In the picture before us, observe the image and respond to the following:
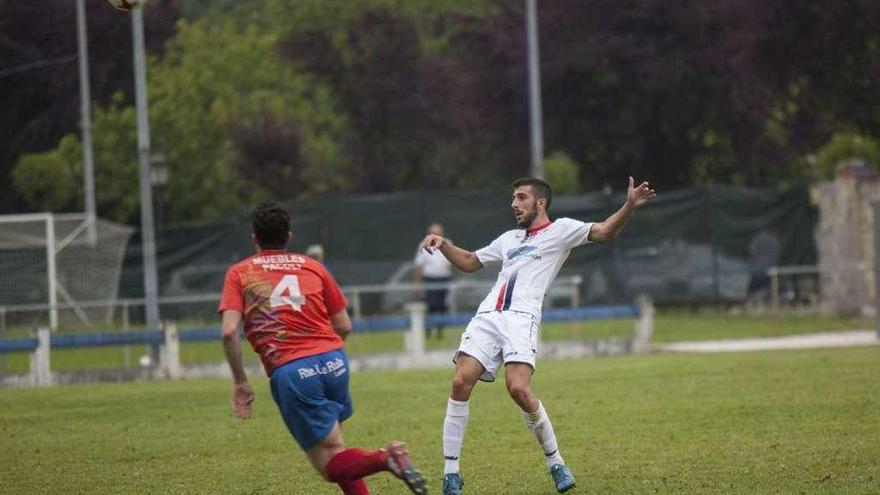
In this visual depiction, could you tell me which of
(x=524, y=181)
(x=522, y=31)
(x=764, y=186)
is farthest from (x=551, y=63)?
(x=524, y=181)

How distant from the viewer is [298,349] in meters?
9.05

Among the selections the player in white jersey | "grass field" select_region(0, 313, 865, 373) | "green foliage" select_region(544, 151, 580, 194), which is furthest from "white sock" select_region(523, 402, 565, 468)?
"green foliage" select_region(544, 151, 580, 194)

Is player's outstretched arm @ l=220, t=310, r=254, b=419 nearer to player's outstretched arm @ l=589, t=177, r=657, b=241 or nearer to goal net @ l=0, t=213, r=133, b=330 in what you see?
player's outstretched arm @ l=589, t=177, r=657, b=241

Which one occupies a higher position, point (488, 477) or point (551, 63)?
point (551, 63)

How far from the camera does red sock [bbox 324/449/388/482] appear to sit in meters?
9.02

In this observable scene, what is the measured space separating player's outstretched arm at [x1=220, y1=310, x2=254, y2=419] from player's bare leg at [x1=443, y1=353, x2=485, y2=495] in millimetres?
2036

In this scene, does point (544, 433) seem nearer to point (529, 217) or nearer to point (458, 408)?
point (458, 408)

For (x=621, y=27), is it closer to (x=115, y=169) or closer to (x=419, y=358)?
(x=115, y=169)

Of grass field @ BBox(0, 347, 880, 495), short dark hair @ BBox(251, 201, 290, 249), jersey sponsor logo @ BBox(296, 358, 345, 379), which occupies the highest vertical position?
short dark hair @ BBox(251, 201, 290, 249)

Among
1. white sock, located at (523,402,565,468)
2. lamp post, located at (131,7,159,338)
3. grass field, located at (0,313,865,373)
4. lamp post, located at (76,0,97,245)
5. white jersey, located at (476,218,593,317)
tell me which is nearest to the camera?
white sock, located at (523,402,565,468)

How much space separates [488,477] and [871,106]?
35.7 metres

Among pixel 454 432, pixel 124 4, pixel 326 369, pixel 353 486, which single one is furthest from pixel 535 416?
pixel 124 4

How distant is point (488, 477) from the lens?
11.5 meters

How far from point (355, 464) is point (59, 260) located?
22.9 meters
